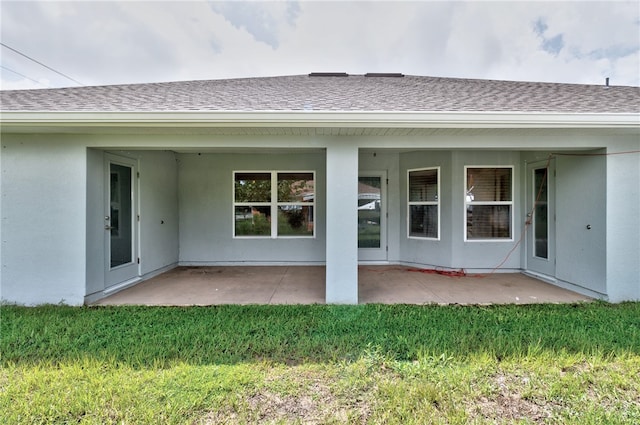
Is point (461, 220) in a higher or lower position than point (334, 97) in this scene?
lower

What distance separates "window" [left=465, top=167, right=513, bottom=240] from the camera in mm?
6395

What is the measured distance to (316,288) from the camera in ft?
17.4

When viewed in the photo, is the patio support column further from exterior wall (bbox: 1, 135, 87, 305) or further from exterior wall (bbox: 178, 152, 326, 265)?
exterior wall (bbox: 1, 135, 87, 305)

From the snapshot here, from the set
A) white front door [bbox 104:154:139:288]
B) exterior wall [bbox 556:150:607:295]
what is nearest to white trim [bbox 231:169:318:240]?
white front door [bbox 104:154:139:288]

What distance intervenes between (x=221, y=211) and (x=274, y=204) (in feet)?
4.34

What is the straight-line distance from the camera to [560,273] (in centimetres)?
538

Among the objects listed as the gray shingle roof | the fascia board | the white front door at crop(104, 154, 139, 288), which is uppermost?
the gray shingle roof

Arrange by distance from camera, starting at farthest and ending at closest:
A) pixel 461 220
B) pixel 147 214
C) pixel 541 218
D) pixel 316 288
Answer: pixel 461 220
pixel 147 214
pixel 541 218
pixel 316 288

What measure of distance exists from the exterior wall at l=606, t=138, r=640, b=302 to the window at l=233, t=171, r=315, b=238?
5427mm

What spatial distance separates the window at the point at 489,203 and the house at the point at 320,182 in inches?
1.2

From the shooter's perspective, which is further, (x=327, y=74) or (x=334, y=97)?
(x=327, y=74)

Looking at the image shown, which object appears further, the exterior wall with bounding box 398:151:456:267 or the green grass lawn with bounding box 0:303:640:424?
the exterior wall with bounding box 398:151:456:267

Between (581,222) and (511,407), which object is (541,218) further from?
(511,407)

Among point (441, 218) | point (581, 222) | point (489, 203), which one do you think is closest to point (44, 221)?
point (441, 218)
